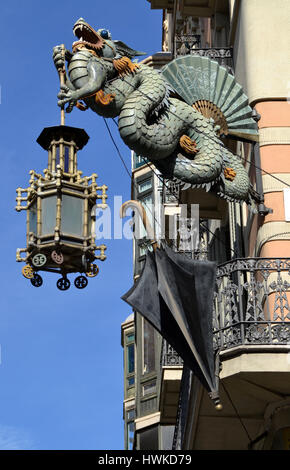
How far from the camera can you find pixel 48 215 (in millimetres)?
17875

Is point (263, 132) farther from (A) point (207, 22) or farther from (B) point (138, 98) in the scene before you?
(A) point (207, 22)

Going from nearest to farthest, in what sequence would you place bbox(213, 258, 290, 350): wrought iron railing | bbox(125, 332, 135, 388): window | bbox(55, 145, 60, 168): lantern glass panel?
bbox(213, 258, 290, 350): wrought iron railing, bbox(55, 145, 60, 168): lantern glass panel, bbox(125, 332, 135, 388): window

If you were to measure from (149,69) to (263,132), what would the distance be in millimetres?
1982

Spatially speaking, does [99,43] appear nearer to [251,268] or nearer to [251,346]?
[251,268]

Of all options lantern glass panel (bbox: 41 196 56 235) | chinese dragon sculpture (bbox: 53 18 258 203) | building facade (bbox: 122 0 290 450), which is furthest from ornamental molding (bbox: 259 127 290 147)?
lantern glass panel (bbox: 41 196 56 235)

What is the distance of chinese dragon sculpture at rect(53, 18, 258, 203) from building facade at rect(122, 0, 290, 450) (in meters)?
0.34

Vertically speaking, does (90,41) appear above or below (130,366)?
above

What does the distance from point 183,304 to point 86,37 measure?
4293 mm

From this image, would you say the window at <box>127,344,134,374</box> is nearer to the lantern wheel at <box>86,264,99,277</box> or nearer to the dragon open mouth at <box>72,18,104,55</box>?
the lantern wheel at <box>86,264,99,277</box>

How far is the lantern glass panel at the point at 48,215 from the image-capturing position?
17.7 metres

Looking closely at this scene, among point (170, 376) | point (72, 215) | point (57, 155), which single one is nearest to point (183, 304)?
point (72, 215)

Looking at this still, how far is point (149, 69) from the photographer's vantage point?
675 inches

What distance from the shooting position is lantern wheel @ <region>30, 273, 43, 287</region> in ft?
57.9
